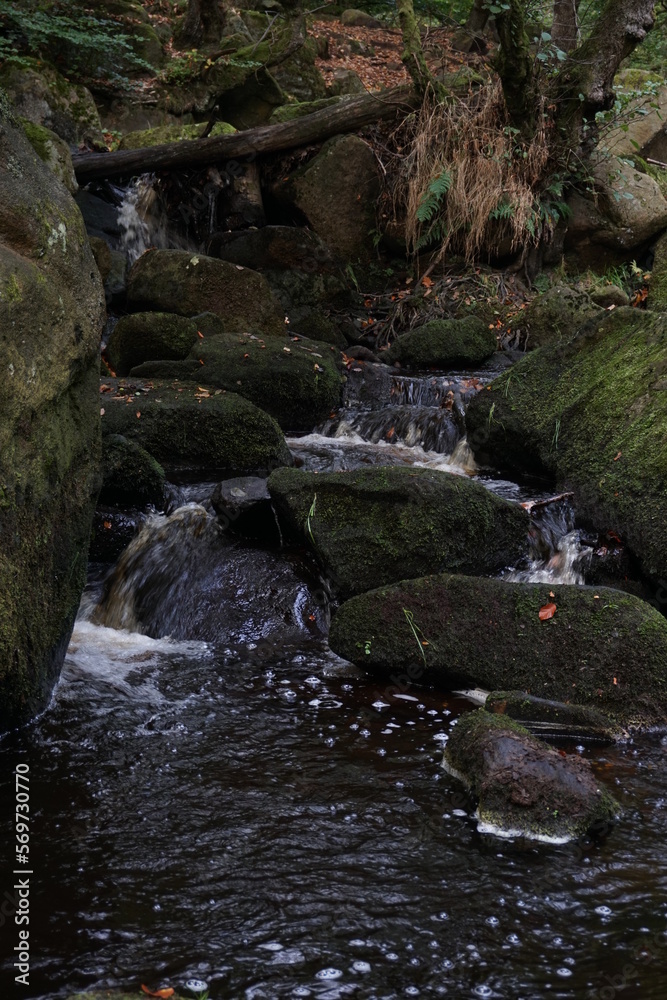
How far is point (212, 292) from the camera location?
378 inches

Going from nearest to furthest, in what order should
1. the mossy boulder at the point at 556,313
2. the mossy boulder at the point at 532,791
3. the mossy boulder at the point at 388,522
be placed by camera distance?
the mossy boulder at the point at 532,791, the mossy boulder at the point at 388,522, the mossy boulder at the point at 556,313

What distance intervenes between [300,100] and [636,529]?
11978mm

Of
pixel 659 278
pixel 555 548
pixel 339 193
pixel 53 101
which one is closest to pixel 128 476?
pixel 555 548

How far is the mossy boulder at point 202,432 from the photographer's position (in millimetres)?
6938

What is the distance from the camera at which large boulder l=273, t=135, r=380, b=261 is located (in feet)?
39.4

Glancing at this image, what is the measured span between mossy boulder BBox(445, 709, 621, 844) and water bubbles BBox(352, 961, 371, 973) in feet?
2.66

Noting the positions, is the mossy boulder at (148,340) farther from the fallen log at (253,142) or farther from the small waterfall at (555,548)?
the small waterfall at (555,548)

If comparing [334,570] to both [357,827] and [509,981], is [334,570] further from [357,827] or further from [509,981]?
[509,981]

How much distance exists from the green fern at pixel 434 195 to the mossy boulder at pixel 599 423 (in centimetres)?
482

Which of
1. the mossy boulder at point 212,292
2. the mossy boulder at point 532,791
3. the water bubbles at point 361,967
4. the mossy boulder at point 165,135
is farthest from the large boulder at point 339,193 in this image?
the water bubbles at point 361,967

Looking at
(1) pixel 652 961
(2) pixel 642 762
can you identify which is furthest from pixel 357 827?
(2) pixel 642 762

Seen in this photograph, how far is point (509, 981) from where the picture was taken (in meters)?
2.49

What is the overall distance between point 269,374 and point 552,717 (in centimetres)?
488

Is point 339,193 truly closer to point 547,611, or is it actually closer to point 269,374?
point 269,374
